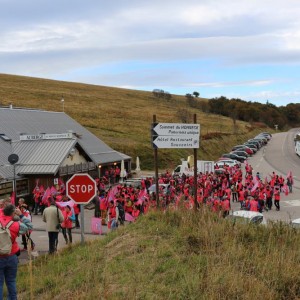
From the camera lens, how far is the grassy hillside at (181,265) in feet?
21.0

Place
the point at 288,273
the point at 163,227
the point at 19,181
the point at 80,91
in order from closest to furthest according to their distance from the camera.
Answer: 1. the point at 288,273
2. the point at 163,227
3. the point at 19,181
4. the point at 80,91

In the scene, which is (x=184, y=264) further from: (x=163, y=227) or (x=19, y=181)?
(x=19, y=181)

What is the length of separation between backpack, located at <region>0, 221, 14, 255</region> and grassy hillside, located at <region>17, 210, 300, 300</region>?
0.96m

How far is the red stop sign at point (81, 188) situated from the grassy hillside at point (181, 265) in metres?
1.66

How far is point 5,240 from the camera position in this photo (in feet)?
24.2

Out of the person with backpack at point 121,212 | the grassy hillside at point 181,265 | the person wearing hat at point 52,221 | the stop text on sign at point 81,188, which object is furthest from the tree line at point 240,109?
the grassy hillside at point 181,265

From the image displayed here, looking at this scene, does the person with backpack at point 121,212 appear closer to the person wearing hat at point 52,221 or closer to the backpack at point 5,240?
the person wearing hat at point 52,221

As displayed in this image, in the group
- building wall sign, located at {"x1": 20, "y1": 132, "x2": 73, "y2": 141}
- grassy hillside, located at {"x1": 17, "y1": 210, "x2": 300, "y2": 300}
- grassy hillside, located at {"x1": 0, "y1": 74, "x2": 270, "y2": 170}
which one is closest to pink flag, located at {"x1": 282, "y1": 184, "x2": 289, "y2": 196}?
building wall sign, located at {"x1": 20, "y1": 132, "x2": 73, "y2": 141}

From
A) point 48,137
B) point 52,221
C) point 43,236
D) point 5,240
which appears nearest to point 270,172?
point 48,137

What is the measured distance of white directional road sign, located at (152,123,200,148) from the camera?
10.4 metres

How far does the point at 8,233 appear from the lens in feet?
24.5

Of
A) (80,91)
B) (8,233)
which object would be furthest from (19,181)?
(80,91)

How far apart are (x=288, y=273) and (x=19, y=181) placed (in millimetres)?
23888

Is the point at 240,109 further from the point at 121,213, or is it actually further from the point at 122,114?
the point at 121,213
